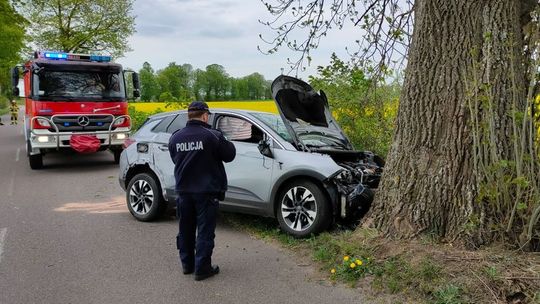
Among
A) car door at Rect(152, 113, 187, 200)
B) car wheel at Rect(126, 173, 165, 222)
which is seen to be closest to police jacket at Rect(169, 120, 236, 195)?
car door at Rect(152, 113, 187, 200)

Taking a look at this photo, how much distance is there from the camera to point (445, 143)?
4984 mm

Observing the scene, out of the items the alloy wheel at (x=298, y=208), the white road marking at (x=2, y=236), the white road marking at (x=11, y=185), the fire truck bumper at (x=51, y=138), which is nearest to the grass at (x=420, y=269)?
the alloy wheel at (x=298, y=208)

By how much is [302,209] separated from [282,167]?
0.56 meters

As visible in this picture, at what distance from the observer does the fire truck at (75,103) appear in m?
11.9

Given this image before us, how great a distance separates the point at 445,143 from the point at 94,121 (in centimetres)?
971

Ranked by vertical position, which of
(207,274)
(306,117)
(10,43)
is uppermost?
(10,43)

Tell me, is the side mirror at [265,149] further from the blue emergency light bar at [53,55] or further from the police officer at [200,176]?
the blue emergency light bar at [53,55]

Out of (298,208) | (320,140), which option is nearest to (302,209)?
(298,208)

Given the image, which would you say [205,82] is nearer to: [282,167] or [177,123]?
[177,123]

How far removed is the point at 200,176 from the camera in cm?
474

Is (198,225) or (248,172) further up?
(248,172)

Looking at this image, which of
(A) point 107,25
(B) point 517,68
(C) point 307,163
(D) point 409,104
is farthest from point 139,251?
(A) point 107,25

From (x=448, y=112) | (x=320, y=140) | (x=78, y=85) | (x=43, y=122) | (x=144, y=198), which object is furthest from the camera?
(x=78, y=85)

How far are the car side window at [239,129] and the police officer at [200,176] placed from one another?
168 centimetres
